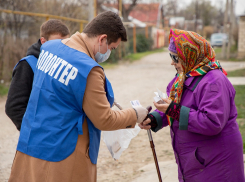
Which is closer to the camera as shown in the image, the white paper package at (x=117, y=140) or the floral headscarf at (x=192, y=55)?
the floral headscarf at (x=192, y=55)

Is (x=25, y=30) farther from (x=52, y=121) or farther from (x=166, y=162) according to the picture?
(x=52, y=121)

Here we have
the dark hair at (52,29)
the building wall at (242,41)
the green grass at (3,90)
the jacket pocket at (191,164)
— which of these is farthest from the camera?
the building wall at (242,41)

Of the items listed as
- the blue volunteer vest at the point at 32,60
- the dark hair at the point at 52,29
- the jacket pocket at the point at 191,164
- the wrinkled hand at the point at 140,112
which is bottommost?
the jacket pocket at the point at 191,164

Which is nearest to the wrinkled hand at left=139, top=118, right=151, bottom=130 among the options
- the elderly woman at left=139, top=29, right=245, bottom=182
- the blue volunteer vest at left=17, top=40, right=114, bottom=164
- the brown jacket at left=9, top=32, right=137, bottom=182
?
the elderly woman at left=139, top=29, right=245, bottom=182

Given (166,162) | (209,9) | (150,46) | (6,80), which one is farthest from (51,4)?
(209,9)

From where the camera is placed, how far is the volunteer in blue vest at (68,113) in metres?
1.88

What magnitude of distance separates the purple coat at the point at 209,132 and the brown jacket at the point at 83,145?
48cm

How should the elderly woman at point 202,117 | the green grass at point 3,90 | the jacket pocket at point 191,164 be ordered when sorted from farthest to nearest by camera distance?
1. the green grass at point 3,90
2. the jacket pocket at point 191,164
3. the elderly woman at point 202,117

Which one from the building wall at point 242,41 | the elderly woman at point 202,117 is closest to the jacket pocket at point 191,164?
the elderly woman at point 202,117

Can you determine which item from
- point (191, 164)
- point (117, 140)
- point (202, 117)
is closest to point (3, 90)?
point (117, 140)

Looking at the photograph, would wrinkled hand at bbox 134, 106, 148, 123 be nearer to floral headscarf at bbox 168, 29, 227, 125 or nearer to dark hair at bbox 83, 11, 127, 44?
floral headscarf at bbox 168, 29, 227, 125

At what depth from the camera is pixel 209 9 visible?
5972 cm

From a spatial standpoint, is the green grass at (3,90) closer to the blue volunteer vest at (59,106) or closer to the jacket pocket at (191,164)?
the blue volunteer vest at (59,106)

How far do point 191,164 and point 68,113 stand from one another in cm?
106
